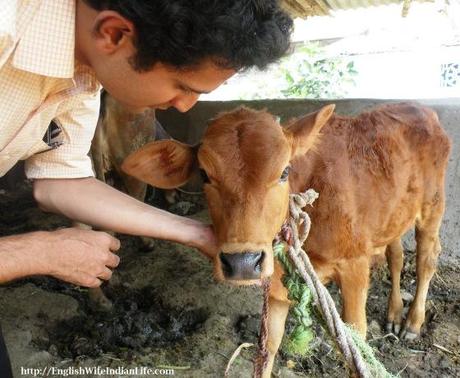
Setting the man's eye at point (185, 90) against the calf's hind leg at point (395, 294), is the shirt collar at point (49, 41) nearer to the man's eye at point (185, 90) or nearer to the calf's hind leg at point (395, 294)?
the man's eye at point (185, 90)

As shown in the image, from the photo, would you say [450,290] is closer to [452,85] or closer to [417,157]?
[417,157]

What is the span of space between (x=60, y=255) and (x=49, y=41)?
0.75 metres

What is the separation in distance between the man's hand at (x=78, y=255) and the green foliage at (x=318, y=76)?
8.36 meters

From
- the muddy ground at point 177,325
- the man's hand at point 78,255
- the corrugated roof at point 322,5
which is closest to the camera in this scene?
the man's hand at point 78,255

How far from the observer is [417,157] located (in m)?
3.52

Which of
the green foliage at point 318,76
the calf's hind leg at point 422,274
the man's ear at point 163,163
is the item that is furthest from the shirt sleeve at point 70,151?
the green foliage at point 318,76

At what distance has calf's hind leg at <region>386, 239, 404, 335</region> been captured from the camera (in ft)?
12.5

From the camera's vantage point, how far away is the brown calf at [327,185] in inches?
85.0

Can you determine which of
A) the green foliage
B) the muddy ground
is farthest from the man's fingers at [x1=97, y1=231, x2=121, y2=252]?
the green foliage

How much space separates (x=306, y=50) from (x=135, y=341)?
8.74m

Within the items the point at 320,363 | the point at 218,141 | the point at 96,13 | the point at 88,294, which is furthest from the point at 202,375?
the point at 96,13

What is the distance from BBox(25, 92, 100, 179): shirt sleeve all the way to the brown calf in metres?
0.34

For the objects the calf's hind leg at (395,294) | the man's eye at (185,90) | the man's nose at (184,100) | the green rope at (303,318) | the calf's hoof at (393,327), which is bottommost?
the calf's hoof at (393,327)

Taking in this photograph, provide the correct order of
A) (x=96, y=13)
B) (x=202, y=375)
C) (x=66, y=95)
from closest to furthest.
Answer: (x=96, y=13)
(x=66, y=95)
(x=202, y=375)
